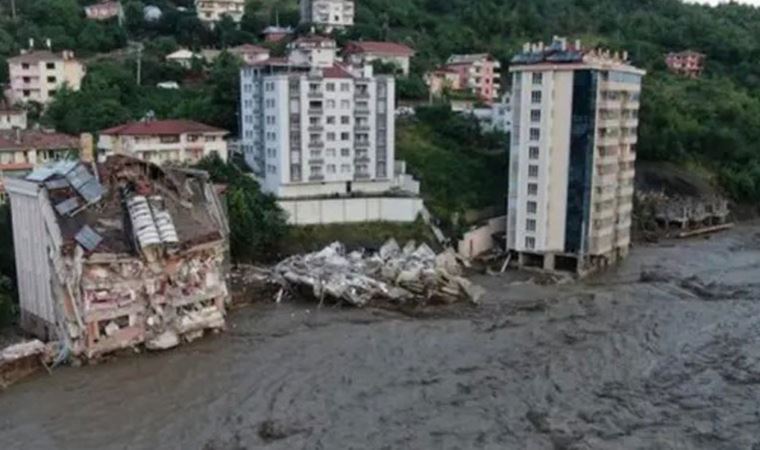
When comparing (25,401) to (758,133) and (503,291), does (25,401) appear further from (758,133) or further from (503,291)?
(758,133)

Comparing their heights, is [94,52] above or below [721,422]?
above

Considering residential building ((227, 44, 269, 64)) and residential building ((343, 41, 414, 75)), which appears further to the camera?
residential building ((343, 41, 414, 75))

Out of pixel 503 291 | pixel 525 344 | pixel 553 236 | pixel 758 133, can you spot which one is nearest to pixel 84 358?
pixel 525 344

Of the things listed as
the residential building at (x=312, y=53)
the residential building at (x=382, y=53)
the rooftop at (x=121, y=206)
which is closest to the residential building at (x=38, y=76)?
the residential building at (x=312, y=53)

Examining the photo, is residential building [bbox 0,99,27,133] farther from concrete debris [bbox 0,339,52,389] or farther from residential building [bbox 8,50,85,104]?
concrete debris [bbox 0,339,52,389]

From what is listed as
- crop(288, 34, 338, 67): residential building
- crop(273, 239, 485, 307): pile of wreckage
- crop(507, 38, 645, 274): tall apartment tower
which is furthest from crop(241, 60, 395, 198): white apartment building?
crop(507, 38, 645, 274): tall apartment tower
